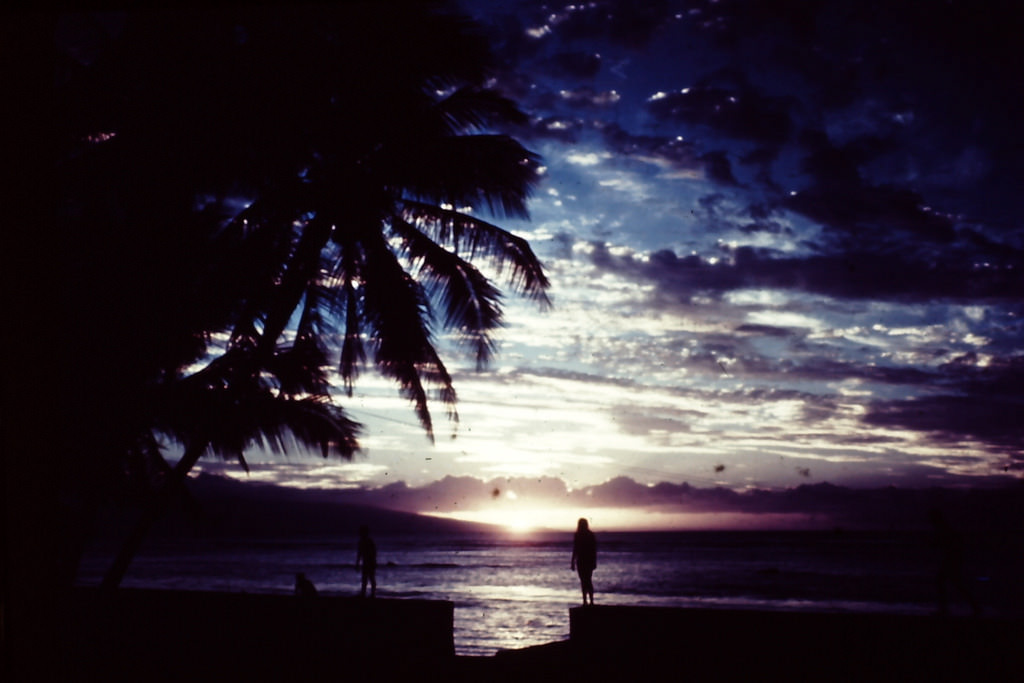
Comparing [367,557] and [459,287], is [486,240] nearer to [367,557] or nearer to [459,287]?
[459,287]

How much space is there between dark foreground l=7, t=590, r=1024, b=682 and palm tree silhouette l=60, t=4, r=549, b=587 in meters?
1.12

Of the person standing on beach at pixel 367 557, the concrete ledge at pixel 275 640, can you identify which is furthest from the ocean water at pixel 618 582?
the concrete ledge at pixel 275 640

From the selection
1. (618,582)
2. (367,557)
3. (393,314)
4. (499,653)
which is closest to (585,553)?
(499,653)

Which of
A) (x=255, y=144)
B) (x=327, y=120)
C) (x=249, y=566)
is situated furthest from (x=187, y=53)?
(x=249, y=566)

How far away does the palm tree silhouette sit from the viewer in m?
5.56

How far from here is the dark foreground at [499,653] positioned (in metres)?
5.01

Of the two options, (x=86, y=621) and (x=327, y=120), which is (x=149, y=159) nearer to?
(x=327, y=120)

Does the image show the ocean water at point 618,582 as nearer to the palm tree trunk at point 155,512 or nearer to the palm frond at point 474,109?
the palm tree trunk at point 155,512

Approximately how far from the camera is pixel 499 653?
6.09 m

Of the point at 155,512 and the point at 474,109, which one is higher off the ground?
the point at 474,109

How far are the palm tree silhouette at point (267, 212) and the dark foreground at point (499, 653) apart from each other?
3.69ft

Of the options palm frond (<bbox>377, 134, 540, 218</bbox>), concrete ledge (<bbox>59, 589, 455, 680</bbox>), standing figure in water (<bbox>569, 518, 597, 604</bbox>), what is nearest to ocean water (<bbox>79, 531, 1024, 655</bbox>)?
standing figure in water (<bbox>569, 518, 597, 604</bbox>)

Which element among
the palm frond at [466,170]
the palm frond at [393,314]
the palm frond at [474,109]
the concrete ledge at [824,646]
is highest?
the palm frond at [474,109]

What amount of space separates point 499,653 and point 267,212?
5.29 meters
